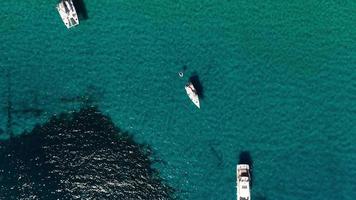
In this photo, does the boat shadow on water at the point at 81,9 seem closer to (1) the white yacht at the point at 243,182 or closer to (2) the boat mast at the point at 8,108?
(2) the boat mast at the point at 8,108

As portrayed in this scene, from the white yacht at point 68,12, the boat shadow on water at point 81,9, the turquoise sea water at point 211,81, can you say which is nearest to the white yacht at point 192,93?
the turquoise sea water at point 211,81

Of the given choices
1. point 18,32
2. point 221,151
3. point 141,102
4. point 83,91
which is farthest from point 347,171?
point 18,32

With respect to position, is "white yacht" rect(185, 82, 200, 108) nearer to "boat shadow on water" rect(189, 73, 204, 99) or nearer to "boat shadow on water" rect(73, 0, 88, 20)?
"boat shadow on water" rect(189, 73, 204, 99)

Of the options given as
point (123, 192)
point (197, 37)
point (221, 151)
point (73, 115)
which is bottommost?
point (123, 192)

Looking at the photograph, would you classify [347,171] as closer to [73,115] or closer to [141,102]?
[141,102]

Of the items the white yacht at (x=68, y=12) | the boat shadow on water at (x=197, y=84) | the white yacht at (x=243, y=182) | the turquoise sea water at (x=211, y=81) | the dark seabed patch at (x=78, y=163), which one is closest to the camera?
the white yacht at (x=243, y=182)
